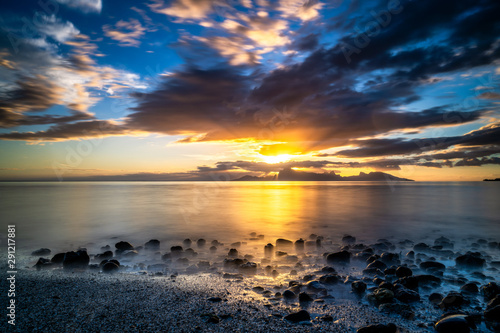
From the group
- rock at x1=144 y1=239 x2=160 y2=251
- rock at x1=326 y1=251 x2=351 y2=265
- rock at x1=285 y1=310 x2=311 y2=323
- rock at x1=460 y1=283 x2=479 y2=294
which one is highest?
rock at x1=285 y1=310 x2=311 y2=323

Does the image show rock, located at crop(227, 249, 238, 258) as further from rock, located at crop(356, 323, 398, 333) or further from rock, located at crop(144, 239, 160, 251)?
rock, located at crop(356, 323, 398, 333)

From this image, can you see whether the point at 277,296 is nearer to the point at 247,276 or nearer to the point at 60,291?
the point at 247,276

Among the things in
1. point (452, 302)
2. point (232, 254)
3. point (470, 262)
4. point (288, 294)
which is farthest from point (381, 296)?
point (232, 254)

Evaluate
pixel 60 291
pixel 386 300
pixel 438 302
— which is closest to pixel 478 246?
pixel 438 302

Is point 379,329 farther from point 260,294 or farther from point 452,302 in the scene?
point 260,294

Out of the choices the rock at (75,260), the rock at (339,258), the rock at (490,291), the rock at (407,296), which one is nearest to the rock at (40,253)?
the rock at (75,260)

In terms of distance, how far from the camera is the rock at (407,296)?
266 inches

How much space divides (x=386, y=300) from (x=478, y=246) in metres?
11.7

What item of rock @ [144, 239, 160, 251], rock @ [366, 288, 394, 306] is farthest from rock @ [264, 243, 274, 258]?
rock @ [144, 239, 160, 251]

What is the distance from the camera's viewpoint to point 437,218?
25.5 meters

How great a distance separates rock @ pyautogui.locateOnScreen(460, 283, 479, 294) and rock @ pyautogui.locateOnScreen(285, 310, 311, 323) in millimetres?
5379

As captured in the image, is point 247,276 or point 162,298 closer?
point 162,298

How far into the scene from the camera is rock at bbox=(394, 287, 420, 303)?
6750 mm

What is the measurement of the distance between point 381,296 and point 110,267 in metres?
9.33
